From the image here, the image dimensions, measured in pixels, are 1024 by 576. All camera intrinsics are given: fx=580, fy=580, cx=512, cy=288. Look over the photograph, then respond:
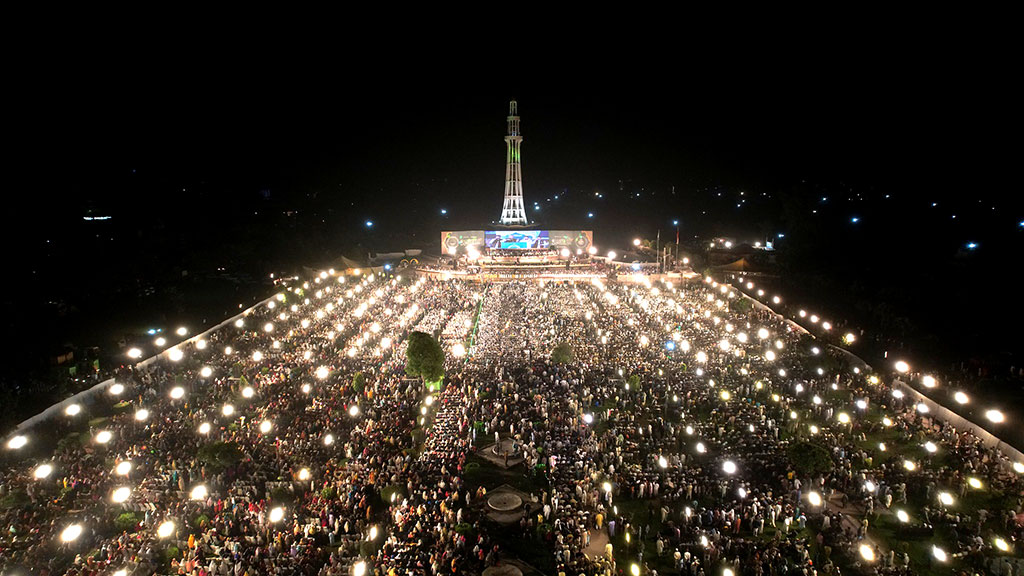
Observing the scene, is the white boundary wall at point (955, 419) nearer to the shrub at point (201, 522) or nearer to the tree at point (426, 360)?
the tree at point (426, 360)

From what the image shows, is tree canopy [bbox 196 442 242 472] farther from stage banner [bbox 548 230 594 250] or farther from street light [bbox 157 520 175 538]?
stage banner [bbox 548 230 594 250]

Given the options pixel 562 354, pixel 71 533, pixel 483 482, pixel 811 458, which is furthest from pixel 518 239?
pixel 71 533

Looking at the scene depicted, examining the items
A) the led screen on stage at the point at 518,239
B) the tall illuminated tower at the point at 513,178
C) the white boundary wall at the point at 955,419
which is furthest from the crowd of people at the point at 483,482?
the tall illuminated tower at the point at 513,178

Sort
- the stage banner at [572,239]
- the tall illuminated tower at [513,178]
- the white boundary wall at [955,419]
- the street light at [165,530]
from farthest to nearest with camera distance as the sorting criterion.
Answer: the tall illuminated tower at [513,178] → the stage banner at [572,239] → the white boundary wall at [955,419] → the street light at [165,530]

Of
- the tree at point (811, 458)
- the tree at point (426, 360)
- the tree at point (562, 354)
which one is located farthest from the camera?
the tree at point (562, 354)

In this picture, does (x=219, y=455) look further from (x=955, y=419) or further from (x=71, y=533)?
(x=955, y=419)

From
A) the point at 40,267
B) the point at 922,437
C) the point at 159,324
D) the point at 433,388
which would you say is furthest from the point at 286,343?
the point at 922,437

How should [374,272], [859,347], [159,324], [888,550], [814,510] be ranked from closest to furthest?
1. [888,550]
2. [814,510]
3. [859,347]
4. [159,324]
5. [374,272]

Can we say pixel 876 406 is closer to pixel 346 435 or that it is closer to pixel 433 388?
pixel 433 388
